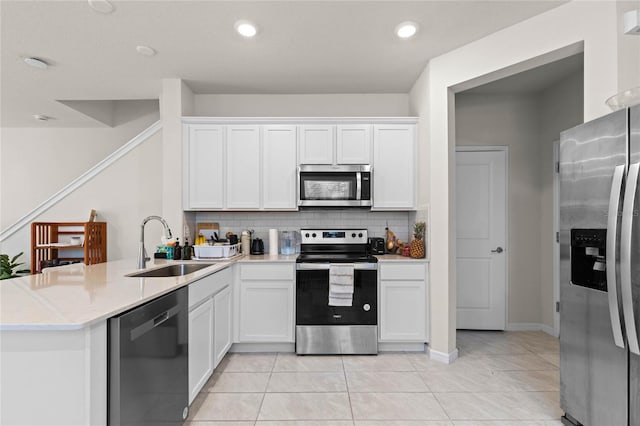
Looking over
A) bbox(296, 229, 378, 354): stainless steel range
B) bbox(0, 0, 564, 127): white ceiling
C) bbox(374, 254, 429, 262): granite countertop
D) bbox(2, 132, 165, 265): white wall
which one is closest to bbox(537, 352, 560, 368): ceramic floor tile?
bbox(374, 254, 429, 262): granite countertop

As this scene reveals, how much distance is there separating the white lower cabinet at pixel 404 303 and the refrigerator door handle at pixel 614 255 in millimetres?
1703

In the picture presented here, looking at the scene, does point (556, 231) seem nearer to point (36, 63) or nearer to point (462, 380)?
point (462, 380)

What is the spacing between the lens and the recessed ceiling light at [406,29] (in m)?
2.65

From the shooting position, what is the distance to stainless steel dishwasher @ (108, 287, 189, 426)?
4.57 ft

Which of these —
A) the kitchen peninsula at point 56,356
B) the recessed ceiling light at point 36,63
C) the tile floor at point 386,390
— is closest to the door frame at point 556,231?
the tile floor at point 386,390

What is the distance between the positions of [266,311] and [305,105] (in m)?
2.36

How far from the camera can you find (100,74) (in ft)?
11.6

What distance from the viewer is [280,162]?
3736mm

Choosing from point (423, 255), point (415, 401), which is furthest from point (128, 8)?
point (415, 401)

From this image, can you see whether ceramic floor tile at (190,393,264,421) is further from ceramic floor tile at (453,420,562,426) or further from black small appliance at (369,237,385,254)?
black small appliance at (369,237,385,254)

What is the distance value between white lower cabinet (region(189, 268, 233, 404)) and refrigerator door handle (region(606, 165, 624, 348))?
230 cm

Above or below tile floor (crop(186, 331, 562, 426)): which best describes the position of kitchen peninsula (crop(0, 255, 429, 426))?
above

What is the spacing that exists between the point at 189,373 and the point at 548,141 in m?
4.21

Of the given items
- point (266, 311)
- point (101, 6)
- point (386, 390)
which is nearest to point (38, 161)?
point (101, 6)
